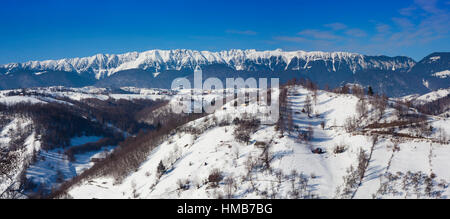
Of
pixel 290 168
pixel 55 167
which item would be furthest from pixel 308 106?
pixel 55 167

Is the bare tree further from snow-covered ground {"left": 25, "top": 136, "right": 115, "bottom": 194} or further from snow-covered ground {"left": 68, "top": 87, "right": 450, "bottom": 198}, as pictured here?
snow-covered ground {"left": 25, "top": 136, "right": 115, "bottom": 194}

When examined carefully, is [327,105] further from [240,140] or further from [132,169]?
[132,169]

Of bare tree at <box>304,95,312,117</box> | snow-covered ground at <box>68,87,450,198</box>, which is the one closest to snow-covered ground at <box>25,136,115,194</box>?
snow-covered ground at <box>68,87,450,198</box>

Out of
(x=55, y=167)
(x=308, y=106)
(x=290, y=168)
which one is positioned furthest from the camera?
(x=55, y=167)

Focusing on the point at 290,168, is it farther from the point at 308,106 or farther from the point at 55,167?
the point at 55,167

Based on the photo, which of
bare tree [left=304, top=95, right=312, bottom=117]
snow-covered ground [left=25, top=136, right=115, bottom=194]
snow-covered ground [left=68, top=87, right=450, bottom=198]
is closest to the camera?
snow-covered ground [left=68, top=87, right=450, bottom=198]

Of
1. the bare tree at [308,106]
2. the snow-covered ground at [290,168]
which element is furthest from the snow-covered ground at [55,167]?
the bare tree at [308,106]

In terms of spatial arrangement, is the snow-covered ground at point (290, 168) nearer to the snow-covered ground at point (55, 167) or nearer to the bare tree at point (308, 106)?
the bare tree at point (308, 106)

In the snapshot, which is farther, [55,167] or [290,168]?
[55,167]
